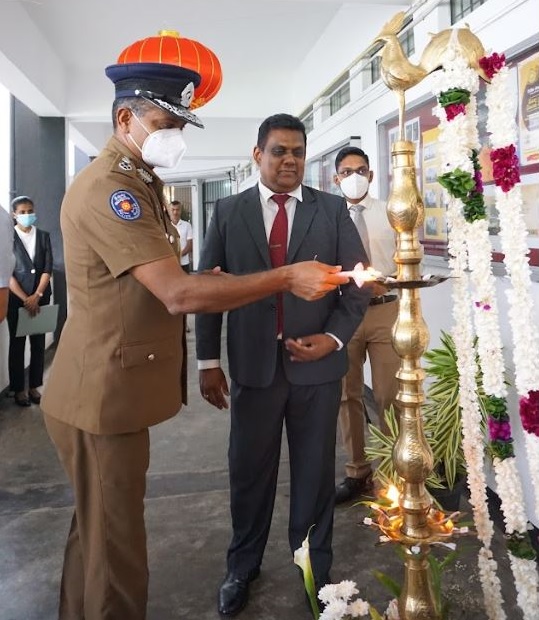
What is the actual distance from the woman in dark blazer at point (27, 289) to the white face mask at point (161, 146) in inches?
135

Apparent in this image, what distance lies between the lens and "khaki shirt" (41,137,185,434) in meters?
1.33

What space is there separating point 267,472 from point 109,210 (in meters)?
1.11

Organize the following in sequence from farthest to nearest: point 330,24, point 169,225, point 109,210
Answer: point 330,24 → point 169,225 → point 109,210

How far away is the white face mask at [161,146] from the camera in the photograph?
148cm

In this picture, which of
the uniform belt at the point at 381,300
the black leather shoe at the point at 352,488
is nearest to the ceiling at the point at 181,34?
the uniform belt at the point at 381,300

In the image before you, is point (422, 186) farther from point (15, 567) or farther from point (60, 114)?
point (60, 114)

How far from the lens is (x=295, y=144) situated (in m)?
1.88

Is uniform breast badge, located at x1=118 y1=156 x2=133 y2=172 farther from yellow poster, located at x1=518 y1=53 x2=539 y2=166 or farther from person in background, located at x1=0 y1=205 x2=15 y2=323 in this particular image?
yellow poster, located at x1=518 y1=53 x2=539 y2=166

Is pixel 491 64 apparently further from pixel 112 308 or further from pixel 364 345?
pixel 364 345

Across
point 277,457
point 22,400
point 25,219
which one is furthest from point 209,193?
point 277,457

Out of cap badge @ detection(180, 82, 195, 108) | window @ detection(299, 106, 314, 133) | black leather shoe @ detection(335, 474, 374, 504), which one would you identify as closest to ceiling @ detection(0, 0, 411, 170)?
window @ detection(299, 106, 314, 133)

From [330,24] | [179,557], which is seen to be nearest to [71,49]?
[330,24]

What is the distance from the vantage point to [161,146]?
1487 millimetres

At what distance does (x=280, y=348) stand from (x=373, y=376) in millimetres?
1181
